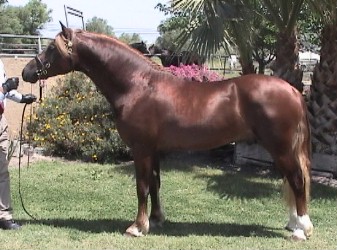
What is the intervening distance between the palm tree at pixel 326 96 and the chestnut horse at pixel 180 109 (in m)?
3.39

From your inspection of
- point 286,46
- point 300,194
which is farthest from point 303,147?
point 286,46

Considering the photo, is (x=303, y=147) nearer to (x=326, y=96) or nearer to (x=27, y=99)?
(x=27, y=99)

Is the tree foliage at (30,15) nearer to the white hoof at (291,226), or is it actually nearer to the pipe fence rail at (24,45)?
the pipe fence rail at (24,45)

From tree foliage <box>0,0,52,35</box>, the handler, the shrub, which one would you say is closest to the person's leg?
the handler

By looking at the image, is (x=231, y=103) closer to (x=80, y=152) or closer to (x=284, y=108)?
(x=284, y=108)

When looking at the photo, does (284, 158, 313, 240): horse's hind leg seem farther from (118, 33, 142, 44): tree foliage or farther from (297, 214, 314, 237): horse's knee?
(118, 33, 142, 44): tree foliage

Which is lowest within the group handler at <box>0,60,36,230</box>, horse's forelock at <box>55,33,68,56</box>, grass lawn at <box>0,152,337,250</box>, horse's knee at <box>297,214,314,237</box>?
grass lawn at <box>0,152,337,250</box>

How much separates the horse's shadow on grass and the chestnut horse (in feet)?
1.08

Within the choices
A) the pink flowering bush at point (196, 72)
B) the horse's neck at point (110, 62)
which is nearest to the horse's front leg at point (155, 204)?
the horse's neck at point (110, 62)

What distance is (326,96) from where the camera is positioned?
8820 mm

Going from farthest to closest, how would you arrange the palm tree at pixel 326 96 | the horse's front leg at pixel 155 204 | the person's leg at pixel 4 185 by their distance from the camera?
the palm tree at pixel 326 96 → the horse's front leg at pixel 155 204 → the person's leg at pixel 4 185

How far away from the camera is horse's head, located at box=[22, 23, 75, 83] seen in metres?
5.61

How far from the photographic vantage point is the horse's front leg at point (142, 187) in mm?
5586

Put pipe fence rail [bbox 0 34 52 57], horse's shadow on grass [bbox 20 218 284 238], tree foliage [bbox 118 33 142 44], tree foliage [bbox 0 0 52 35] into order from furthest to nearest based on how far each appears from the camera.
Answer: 1. tree foliage [bbox 0 0 52 35]
2. pipe fence rail [bbox 0 34 52 57]
3. tree foliage [bbox 118 33 142 44]
4. horse's shadow on grass [bbox 20 218 284 238]
